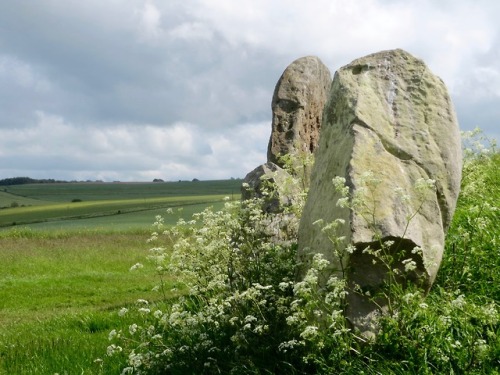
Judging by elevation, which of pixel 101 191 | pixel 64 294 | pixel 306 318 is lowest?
pixel 64 294

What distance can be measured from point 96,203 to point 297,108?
58291 mm

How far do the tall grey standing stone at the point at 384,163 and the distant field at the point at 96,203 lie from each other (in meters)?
9.49

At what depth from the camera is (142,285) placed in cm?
2205

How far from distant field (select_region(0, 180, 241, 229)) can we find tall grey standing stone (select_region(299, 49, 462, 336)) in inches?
374

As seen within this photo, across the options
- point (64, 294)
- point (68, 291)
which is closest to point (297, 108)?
point (64, 294)

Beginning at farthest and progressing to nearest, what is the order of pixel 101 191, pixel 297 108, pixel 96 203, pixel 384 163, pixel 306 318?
1. pixel 101 191
2. pixel 96 203
3. pixel 297 108
4. pixel 384 163
5. pixel 306 318

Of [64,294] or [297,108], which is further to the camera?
[64,294]

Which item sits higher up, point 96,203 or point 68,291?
point 96,203

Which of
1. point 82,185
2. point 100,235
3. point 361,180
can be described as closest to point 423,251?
point 361,180

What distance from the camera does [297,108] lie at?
17.8m

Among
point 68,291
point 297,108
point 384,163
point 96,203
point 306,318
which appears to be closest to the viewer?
point 306,318

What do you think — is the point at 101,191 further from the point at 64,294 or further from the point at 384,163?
the point at 384,163

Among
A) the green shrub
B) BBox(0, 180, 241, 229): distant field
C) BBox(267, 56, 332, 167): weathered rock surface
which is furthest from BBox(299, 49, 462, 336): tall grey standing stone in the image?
BBox(0, 180, 241, 229): distant field

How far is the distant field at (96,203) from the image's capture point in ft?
164
